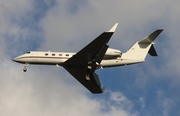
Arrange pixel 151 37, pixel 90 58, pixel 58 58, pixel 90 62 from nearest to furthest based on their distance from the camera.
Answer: pixel 90 58, pixel 90 62, pixel 151 37, pixel 58 58

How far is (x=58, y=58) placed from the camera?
134 feet

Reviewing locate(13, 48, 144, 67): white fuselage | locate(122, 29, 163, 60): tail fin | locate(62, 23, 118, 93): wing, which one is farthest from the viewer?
locate(122, 29, 163, 60): tail fin

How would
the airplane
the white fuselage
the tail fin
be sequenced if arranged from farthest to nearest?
the tail fin, the white fuselage, the airplane

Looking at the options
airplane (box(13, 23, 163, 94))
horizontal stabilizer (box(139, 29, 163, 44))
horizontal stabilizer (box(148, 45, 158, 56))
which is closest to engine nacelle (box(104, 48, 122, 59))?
airplane (box(13, 23, 163, 94))

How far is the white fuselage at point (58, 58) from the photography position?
3961cm

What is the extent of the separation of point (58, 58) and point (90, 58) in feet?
11.9

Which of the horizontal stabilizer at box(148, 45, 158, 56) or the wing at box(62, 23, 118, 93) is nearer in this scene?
the wing at box(62, 23, 118, 93)

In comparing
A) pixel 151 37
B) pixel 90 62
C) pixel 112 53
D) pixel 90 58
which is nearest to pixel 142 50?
pixel 151 37

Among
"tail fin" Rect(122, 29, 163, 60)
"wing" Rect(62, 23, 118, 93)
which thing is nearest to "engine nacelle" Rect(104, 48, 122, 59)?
"wing" Rect(62, 23, 118, 93)

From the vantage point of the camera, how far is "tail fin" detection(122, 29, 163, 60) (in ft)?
134

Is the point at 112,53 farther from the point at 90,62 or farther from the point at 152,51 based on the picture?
the point at 152,51

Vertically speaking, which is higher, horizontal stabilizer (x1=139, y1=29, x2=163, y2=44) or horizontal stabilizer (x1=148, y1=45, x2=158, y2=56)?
horizontal stabilizer (x1=139, y1=29, x2=163, y2=44)

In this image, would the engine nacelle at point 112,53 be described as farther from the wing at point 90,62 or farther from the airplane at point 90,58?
the wing at point 90,62

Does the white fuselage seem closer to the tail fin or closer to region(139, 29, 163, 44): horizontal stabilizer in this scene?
the tail fin
